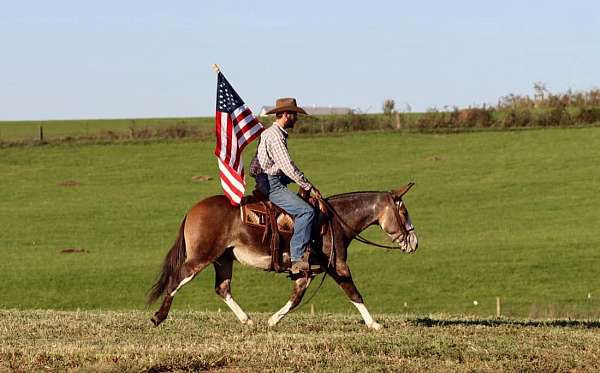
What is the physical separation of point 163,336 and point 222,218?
181 centimetres

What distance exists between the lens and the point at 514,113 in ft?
224

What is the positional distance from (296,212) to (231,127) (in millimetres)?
1898

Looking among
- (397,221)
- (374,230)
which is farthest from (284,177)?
(374,230)

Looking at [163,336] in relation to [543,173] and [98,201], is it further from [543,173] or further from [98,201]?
[543,173]

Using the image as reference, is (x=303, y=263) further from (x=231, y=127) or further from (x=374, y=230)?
(x=374, y=230)

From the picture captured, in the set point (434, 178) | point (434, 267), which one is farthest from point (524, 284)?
point (434, 178)

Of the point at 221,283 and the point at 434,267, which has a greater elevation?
the point at 221,283

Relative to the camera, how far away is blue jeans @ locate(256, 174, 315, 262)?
15.9m

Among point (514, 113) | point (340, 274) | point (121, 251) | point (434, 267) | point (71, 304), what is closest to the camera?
point (340, 274)

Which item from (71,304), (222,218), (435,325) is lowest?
(71,304)

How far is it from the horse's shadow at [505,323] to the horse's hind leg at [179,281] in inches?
128

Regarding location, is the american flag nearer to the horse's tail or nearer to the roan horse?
the roan horse

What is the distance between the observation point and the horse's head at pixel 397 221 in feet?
55.2

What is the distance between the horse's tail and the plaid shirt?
4.42 feet
